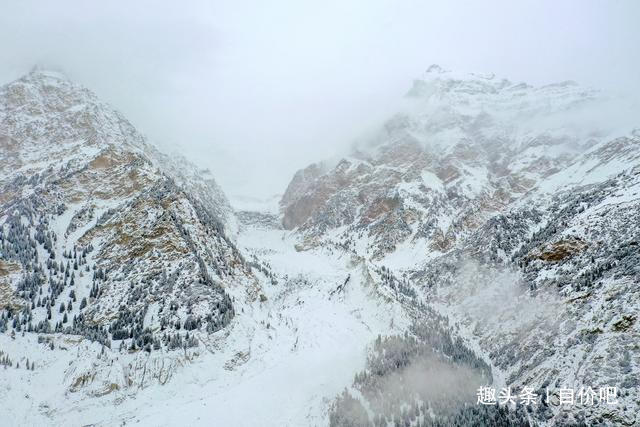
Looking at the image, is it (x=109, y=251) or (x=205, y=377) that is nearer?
(x=205, y=377)

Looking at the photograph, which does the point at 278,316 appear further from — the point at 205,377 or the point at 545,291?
the point at 545,291

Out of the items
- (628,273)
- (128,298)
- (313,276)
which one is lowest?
(313,276)

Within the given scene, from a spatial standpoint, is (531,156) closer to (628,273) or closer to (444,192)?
(444,192)

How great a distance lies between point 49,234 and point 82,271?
15.8 m

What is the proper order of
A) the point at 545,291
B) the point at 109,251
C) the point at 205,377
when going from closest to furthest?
the point at 205,377, the point at 545,291, the point at 109,251

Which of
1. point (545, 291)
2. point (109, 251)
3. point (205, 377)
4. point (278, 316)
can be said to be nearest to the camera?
point (205, 377)

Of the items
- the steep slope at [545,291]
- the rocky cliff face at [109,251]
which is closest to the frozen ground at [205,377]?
the rocky cliff face at [109,251]

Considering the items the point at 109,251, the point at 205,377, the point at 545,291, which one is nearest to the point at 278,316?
the point at 205,377

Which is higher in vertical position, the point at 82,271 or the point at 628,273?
the point at 628,273

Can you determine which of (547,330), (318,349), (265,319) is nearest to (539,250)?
(547,330)

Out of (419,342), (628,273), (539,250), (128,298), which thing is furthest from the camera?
(539,250)

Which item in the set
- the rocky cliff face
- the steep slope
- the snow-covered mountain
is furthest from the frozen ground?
the steep slope

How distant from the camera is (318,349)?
7200cm

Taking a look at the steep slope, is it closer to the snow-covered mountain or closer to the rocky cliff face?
the snow-covered mountain
